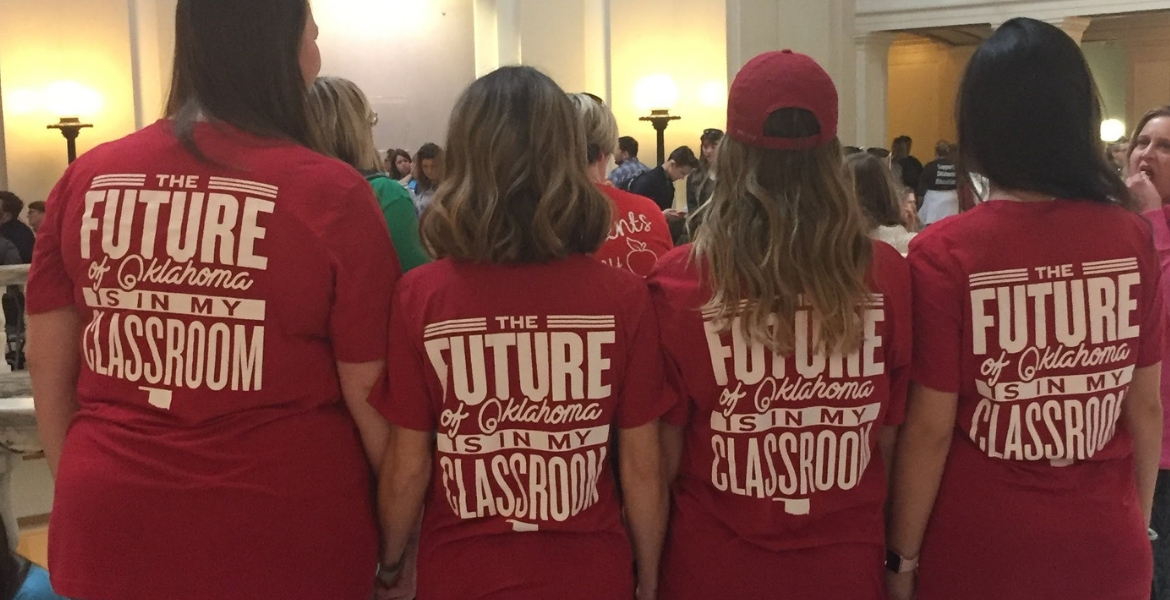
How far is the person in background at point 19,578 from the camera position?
1.64 meters

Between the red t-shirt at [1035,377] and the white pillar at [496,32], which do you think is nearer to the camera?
Answer: the red t-shirt at [1035,377]

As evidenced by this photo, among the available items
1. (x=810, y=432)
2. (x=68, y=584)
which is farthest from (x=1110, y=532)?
(x=68, y=584)

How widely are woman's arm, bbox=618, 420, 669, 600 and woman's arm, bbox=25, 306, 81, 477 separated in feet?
2.94

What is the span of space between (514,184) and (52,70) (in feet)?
23.6

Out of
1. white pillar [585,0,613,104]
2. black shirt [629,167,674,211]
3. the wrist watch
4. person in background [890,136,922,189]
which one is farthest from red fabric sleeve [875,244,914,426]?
white pillar [585,0,613,104]

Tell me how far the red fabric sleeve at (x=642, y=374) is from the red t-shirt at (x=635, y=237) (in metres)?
1.24

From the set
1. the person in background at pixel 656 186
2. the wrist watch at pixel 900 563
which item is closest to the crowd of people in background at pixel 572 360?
the wrist watch at pixel 900 563

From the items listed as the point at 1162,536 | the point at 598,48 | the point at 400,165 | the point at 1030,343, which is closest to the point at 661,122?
the point at 598,48

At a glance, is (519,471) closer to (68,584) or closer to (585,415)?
(585,415)

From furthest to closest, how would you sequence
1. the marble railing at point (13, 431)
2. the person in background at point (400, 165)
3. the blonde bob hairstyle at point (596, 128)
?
the person in background at point (400, 165)
the blonde bob hairstyle at point (596, 128)
the marble railing at point (13, 431)

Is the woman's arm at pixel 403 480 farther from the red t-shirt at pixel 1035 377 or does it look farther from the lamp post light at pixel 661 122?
the lamp post light at pixel 661 122

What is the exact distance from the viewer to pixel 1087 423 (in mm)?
1869

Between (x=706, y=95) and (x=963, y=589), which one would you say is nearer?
(x=963, y=589)

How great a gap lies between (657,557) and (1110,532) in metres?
0.78
